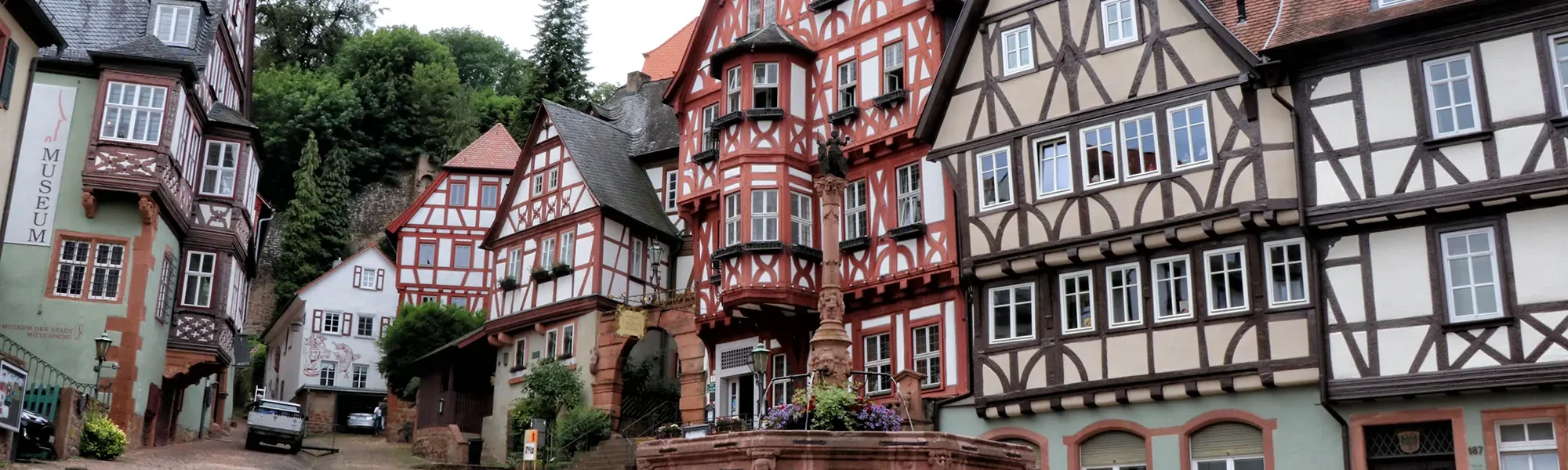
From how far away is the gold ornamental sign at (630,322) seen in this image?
3616cm

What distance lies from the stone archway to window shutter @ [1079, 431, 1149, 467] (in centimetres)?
1160

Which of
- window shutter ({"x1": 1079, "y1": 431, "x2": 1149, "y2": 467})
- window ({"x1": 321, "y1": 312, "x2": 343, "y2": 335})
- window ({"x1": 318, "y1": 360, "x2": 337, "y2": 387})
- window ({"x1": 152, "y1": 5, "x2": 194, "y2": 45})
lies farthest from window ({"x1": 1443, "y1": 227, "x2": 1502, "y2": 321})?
window ({"x1": 321, "y1": 312, "x2": 343, "y2": 335})

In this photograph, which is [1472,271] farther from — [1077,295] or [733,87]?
[733,87]

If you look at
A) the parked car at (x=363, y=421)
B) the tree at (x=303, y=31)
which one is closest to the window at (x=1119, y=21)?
the parked car at (x=363, y=421)

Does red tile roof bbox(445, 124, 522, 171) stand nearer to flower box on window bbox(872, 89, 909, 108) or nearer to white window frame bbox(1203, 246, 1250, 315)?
flower box on window bbox(872, 89, 909, 108)

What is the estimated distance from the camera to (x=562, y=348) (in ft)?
125

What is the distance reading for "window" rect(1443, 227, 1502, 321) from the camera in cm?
2091

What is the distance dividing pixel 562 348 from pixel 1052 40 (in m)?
16.7

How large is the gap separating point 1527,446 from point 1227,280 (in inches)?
195

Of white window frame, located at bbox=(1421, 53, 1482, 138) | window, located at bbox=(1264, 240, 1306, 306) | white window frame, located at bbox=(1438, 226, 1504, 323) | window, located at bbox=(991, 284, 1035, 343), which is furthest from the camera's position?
window, located at bbox=(991, 284, 1035, 343)

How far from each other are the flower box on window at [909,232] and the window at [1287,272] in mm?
7431

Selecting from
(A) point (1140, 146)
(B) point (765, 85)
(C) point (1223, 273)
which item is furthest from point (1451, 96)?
(B) point (765, 85)

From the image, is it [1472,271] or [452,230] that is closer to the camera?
[1472,271]

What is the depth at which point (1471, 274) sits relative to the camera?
69.3 feet
